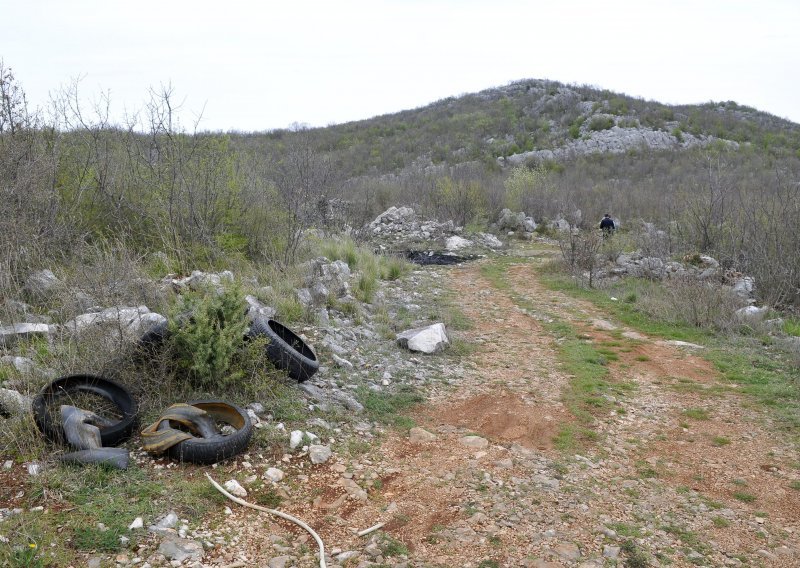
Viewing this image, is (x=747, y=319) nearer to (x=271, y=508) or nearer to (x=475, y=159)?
(x=271, y=508)

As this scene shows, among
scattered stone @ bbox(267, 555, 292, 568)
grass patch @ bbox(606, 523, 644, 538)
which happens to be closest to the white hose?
scattered stone @ bbox(267, 555, 292, 568)

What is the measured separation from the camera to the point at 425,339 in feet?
21.3

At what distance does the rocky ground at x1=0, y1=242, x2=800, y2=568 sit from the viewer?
301cm

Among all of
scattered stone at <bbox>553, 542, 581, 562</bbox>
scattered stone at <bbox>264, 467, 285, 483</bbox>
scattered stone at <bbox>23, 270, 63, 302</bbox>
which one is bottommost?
scattered stone at <bbox>553, 542, 581, 562</bbox>

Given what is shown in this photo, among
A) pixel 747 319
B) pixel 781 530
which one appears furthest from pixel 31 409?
pixel 747 319

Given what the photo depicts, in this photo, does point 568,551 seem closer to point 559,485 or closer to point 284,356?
point 559,485

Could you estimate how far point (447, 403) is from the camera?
515 cm

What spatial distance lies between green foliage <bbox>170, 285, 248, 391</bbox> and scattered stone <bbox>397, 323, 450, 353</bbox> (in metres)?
2.31

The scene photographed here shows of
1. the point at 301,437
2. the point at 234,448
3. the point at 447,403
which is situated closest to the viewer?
the point at 234,448

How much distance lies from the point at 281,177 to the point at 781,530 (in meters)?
9.93

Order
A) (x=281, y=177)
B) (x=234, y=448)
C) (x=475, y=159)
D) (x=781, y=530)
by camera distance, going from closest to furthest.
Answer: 1. (x=781, y=530)
2. (x=234, y=448)
3. (x=281, y=177)
4. (x=475, y=159)

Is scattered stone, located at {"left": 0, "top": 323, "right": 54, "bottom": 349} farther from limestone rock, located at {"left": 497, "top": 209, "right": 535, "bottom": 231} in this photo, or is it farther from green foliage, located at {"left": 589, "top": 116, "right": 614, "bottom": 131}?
green foliage, located at {"left": 589, "top": 116, "right": 614, "bottom": 131}

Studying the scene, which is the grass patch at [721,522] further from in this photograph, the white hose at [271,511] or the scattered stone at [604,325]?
the scattered stone at [604,325]

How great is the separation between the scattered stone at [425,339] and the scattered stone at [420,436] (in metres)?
1.89
